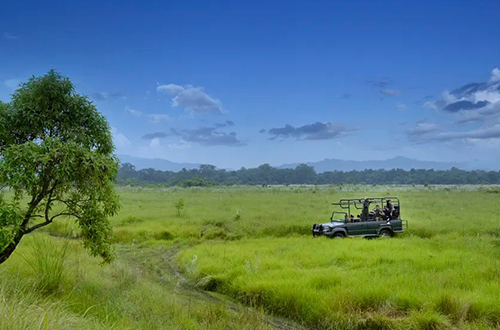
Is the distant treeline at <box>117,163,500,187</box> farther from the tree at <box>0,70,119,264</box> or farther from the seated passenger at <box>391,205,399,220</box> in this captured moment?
the tree at <box>0,70,119,264</box>

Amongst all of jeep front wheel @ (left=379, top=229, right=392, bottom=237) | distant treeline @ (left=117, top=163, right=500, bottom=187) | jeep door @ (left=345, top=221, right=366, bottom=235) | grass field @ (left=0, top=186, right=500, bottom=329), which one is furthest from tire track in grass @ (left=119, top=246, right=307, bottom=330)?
distant treeline @ (left=117, top=163, right=500, bottom=187)

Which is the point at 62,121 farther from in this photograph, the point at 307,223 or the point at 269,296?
the point at 307,223

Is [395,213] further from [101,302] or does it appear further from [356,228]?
[101,302]

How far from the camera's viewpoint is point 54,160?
10.1 meters

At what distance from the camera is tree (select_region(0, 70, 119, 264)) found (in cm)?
945

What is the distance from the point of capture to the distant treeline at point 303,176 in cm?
15650

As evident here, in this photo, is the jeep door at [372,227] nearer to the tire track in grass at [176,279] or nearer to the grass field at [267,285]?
the grass field at [267,285]

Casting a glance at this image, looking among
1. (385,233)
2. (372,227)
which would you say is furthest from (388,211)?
(372,227)

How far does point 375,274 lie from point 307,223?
12240mm

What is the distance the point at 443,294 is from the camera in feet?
35.7

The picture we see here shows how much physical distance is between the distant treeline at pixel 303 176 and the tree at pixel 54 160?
141 metres

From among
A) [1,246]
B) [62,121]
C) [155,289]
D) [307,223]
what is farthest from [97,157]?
[307,223]

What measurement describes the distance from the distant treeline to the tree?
14131 centimetres

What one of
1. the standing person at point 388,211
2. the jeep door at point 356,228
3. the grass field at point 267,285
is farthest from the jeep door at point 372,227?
the grass field at point 267,285
